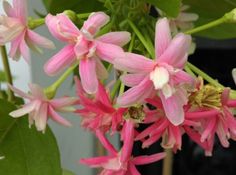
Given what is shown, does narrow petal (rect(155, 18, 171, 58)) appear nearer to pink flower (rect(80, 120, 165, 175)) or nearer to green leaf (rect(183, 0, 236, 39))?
pink flower (rect(80, 120, 165, 175))

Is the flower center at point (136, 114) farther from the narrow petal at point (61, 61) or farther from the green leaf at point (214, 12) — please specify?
the green leaf at point (214, 12)

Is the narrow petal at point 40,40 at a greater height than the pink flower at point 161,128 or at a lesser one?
greater

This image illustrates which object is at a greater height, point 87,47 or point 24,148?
point 87,47

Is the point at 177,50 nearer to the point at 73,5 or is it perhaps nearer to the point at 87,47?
the point at 87,47

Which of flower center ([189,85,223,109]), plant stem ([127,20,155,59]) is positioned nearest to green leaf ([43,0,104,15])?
plant stem ([127,20,155,59])

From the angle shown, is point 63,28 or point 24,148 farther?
point 24,148

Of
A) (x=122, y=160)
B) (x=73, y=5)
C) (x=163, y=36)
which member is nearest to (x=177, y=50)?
(x=163, y=36)

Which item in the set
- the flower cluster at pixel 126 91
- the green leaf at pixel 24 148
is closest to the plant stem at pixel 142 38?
the flower cluster at pixel 126 91

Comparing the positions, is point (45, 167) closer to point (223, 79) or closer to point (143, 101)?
point (143, 101)
